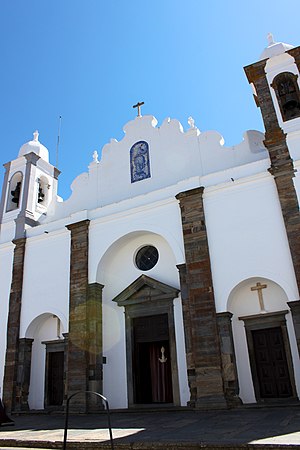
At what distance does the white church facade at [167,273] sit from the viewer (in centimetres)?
979

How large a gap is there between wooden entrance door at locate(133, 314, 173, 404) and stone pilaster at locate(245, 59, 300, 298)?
4.26m

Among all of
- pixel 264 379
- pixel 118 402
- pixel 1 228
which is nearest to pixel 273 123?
pixel 264 379

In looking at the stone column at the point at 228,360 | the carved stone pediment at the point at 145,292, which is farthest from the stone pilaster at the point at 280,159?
the carved stone pediment at the point at 145,292

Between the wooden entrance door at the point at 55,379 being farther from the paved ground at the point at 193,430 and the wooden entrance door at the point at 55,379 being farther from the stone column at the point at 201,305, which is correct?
the stone column at the point at 201,305

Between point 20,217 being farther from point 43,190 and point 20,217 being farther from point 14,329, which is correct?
point 14,329

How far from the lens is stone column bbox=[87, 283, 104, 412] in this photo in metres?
11.1

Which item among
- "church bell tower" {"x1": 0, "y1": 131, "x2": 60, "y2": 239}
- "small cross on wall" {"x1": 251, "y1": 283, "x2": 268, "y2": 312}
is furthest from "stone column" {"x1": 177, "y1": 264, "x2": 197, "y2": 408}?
"church bell tower" {"x1": 0, "y1": 131, "x2": 60, "y2": 239}

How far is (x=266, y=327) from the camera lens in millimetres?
9945

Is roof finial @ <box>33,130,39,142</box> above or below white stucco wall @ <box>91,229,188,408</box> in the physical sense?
above

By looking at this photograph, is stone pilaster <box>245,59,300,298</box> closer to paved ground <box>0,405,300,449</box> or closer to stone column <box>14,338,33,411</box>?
paved ground <box>0,405,300,449</box>

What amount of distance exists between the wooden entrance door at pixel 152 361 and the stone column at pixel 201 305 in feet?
5.33

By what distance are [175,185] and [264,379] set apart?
5.78 m

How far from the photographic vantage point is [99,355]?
11555 mm

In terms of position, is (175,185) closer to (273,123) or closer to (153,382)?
(273,123)
